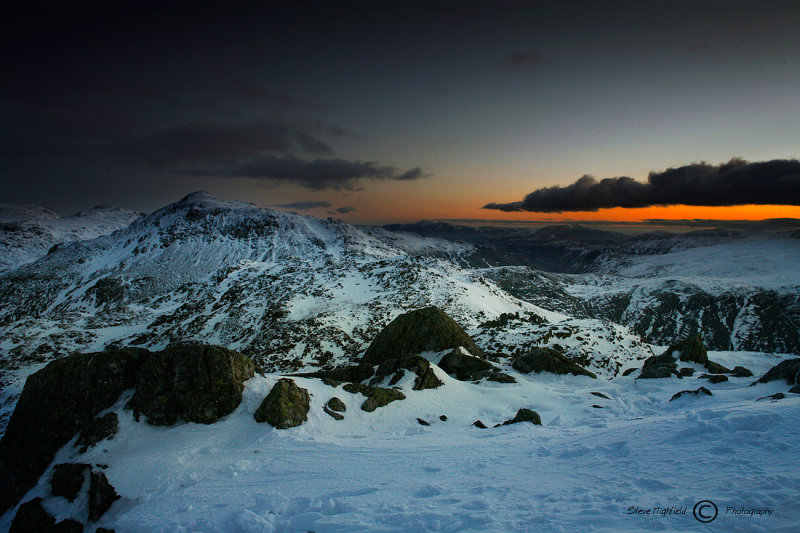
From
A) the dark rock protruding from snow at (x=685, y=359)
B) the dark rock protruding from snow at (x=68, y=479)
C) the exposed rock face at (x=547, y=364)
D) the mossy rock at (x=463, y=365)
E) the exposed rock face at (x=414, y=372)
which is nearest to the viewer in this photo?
the dark rock protruding from snow at (x=68, y=479)

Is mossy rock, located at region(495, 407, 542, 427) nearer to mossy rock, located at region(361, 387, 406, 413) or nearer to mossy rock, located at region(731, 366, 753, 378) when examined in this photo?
mossy rock, located at region(361, 387, 406, 413)

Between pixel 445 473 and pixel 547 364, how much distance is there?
18.3 m

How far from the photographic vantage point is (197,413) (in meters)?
13.9

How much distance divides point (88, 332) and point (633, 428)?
87.4m

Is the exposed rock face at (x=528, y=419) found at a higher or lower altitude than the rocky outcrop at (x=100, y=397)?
lower

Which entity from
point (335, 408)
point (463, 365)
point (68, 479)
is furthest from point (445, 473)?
point (463, 365)

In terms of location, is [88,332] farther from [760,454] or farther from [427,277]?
[760,454]

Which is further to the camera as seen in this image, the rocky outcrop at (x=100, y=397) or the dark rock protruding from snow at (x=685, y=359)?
the dark rock protruding from snow at (x=685, y=359)

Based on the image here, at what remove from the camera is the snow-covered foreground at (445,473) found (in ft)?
22.2

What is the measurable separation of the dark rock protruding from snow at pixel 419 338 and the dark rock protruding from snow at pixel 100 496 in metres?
20.2

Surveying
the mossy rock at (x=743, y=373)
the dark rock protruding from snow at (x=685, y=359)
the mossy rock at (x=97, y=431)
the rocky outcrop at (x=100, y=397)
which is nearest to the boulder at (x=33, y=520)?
the mossy rock at (x=97, y=431)

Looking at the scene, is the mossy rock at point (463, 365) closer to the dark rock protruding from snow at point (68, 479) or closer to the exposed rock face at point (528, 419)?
the exposed rock face at point (528, 419)

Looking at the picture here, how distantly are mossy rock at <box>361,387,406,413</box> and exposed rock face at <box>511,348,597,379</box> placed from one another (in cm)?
1241

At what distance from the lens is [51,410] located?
531 inches
